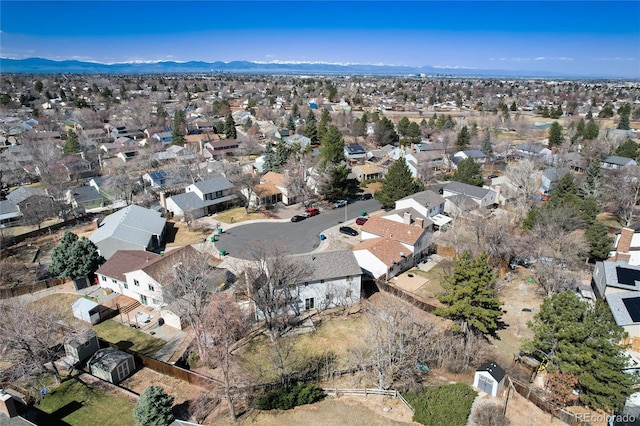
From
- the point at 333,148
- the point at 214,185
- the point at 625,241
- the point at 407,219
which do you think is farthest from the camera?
the point at 333,148

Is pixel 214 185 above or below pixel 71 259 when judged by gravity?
above

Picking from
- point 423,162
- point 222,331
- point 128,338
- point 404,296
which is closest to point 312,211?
point 404,296

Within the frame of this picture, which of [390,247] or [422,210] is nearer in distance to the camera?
[390,247]

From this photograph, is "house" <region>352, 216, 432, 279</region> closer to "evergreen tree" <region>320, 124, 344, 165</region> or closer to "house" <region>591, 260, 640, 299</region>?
"house" <region>591, 260, 640, 299</region>

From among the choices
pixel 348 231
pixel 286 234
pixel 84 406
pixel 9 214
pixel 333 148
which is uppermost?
pixel 333 148

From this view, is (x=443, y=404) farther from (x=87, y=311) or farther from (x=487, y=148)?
(x=487, y=148)

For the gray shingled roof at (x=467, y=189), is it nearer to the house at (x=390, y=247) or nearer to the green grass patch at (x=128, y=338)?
the house at (x=390, y=247)
